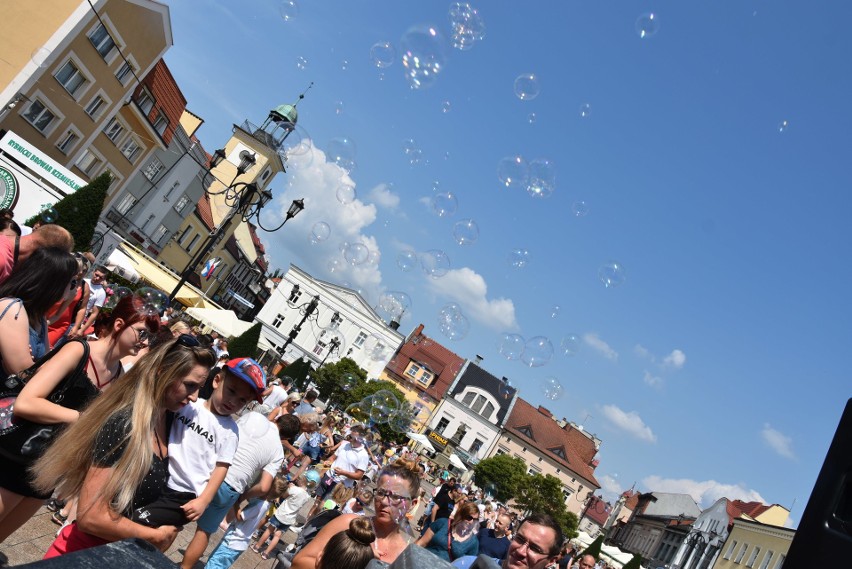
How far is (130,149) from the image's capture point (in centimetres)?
3475

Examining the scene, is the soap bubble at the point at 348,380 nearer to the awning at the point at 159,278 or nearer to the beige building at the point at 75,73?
the awning at the point at 159,278

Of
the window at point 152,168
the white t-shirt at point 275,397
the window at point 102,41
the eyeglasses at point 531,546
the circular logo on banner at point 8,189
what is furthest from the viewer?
the window at point 152,168

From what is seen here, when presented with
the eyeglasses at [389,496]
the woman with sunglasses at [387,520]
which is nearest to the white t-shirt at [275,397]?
the woman with sunglasses at [387,520]

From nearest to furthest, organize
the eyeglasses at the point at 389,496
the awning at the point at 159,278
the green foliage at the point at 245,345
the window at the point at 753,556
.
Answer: the eyeglasses at the point at 389,496 → the green foliage at the point at 245,345 → the awning at the point at 159,278 → the window at the point at 753,556

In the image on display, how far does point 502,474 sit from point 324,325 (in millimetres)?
23029

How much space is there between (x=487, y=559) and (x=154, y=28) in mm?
33760

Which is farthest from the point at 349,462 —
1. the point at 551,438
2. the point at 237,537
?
the point at 551,438

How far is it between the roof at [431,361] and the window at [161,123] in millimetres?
33026

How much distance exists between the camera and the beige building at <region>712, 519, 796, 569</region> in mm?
34656

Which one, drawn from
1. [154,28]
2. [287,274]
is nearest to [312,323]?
[287,274]

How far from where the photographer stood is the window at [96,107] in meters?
28.5

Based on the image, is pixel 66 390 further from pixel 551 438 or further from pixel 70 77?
pixel 551 438

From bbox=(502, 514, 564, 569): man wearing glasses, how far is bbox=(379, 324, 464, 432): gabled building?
189 ft

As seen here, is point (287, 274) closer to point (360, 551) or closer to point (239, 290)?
point (239, 290)
